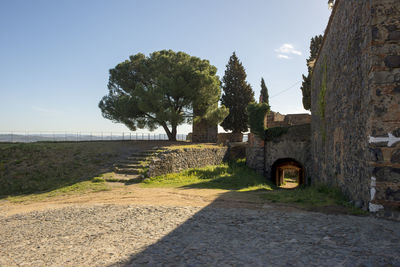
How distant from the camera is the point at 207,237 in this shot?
4.51 m

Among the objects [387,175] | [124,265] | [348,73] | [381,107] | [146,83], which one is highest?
[146,83]

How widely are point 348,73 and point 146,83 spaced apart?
2112 cm

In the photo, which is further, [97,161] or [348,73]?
[97,161]

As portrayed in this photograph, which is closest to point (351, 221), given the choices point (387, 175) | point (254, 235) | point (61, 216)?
point (387, 175)

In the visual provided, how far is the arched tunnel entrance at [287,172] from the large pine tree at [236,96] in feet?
26.0

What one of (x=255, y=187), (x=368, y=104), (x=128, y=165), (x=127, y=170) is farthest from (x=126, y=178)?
(x=368, y=104)

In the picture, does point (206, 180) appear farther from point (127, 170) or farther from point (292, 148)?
point (292, 148)

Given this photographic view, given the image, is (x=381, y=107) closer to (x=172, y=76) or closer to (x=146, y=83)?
(x=172, y=76)

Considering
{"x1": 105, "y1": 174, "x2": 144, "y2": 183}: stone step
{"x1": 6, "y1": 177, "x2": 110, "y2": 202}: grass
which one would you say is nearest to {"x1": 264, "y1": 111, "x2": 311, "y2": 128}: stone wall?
{"x1": 105, "y1": 174, "x2": 144, "y2": 183}: stone step

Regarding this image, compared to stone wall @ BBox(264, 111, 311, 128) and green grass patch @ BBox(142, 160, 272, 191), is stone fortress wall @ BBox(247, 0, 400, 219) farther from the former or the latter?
stone wall @ BBox(264, 111, 311, 128)

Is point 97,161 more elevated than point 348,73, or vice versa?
point 348,73

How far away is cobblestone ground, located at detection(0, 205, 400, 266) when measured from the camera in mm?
3600

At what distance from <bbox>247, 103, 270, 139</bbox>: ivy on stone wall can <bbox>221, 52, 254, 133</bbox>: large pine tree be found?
1214cm

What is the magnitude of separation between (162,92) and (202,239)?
19.1m
